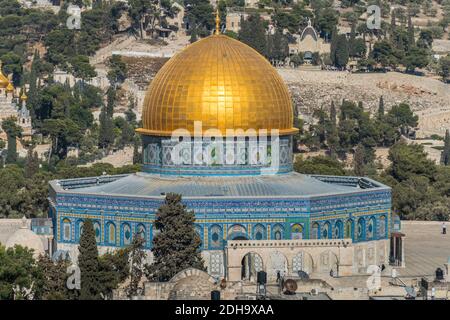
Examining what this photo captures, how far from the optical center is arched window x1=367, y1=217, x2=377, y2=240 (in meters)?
55.6

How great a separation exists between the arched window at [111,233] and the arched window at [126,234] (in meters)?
0.28

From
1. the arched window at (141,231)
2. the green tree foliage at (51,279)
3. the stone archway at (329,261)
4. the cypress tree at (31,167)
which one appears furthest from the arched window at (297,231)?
the cypress tree at (31,167)

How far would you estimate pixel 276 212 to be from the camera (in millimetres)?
53375

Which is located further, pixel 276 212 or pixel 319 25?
pixel 319 25

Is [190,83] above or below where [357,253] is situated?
above

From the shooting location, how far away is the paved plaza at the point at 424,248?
5369cm

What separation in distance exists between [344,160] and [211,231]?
37902 mm

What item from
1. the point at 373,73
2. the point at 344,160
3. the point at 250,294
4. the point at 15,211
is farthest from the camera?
the point at 373,73

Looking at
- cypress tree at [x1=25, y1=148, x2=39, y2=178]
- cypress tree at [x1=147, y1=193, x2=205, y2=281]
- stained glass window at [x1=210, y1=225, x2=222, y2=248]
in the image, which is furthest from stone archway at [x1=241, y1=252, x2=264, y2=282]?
cypress tree at [x1=25, y1=148, x2=39, y2=178]

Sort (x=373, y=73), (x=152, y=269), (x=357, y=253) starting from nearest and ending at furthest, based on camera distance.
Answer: (x=152, y=269), (x=357, y=253), (x=373, y=73)

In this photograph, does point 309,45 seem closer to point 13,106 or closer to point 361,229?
point 13,106

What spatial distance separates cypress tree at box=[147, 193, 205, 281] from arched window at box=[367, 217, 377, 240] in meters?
5.43

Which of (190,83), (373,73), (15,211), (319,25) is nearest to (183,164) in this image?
(190,83)

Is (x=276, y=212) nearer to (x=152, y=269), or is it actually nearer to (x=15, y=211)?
(x=152, y=269)
